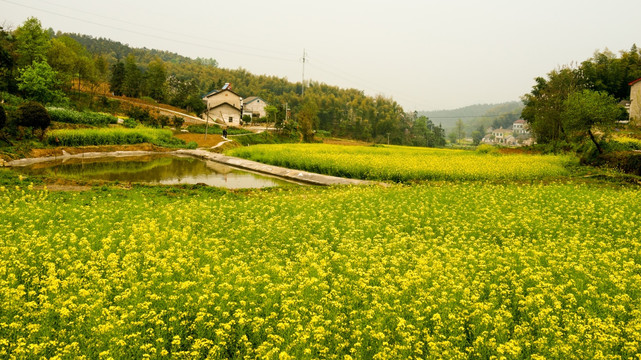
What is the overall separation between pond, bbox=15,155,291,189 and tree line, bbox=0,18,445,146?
1907 centimetres

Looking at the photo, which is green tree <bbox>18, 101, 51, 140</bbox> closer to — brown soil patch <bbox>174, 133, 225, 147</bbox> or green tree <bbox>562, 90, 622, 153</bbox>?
brown soil patch <bbox>174, 133, 225, 147</bbox>

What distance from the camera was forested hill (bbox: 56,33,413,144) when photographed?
76.4 meters

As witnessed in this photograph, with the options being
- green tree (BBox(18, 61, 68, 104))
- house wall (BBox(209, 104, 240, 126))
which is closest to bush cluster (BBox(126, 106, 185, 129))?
green tree (BBox(18, 61, 68, 104))

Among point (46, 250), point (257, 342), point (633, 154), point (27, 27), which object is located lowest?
point (257, 342)

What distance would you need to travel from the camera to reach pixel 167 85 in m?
84.6

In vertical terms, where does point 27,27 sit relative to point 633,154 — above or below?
above

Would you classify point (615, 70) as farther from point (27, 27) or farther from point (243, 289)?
point (27, 27)

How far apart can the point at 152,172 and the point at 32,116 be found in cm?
942

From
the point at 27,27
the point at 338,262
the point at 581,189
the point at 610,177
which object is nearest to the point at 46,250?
the point at 338,262

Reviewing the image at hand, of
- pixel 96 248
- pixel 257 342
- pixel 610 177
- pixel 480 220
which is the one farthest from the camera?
pixel 610 177

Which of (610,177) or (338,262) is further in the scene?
(610,177)

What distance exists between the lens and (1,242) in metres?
8.16

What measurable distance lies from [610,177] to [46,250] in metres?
28.2

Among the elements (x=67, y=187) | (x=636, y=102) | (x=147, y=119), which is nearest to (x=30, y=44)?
(x=147, y=119)
